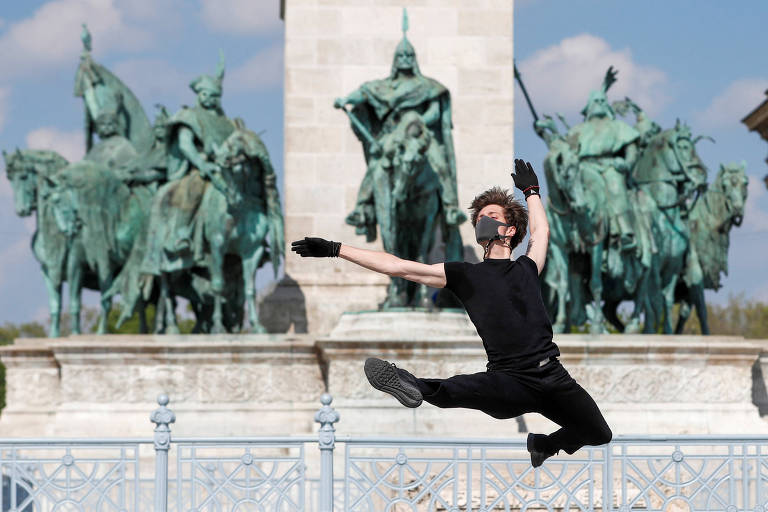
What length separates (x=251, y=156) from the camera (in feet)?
55.5

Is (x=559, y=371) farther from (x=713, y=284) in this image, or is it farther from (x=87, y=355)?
(x=713, y=284)

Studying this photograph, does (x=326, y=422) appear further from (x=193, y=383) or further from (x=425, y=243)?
(x=425, y=243)

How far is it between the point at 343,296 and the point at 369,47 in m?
3.43

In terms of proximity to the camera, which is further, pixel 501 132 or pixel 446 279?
pixel 501 132

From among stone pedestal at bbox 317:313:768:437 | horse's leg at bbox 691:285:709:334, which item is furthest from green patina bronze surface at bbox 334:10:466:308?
horse's leg at bbox 691:285:709:334

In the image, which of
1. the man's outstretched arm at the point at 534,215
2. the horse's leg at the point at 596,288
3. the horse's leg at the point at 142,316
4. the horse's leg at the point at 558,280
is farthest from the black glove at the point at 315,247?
the horse's leg at the point at 142,316

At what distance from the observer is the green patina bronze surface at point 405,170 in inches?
634

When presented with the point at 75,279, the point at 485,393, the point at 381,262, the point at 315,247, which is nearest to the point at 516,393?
the point at 485,393

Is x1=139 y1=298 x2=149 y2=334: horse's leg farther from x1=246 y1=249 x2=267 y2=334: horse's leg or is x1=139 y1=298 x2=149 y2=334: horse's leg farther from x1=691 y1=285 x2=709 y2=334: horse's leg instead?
x1=691 y1=285 x2=709 y2=334: horse's leg

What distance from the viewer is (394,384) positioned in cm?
621

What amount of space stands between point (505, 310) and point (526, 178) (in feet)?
2.52

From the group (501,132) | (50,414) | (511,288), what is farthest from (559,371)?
(501,132)

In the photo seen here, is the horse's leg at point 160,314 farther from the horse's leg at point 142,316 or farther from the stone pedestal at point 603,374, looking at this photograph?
the stone pedestal at point 603,374

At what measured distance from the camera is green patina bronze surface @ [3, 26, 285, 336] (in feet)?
56.5
